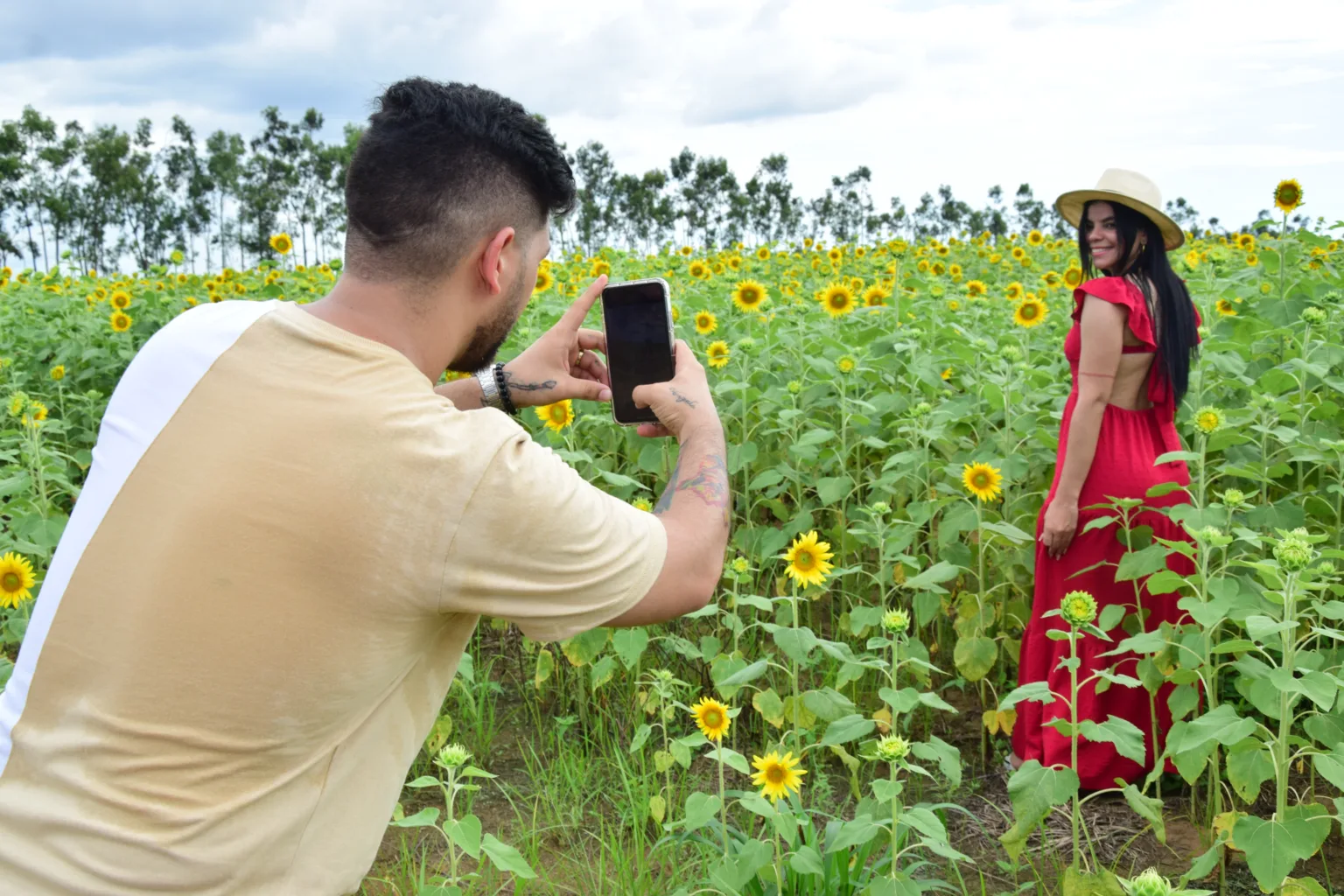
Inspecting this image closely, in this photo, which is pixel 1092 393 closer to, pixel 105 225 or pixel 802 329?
pixel 802 329

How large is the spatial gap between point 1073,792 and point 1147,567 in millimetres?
795

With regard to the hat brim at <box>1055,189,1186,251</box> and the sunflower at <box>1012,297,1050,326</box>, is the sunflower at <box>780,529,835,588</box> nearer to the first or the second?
the hat brim at <box>1055,189,1186,251</box>

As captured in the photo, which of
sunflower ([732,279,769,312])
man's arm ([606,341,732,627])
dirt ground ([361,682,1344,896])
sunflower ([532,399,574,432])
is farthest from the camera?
sunflower ([732,279,769,312])

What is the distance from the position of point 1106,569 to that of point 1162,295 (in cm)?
81

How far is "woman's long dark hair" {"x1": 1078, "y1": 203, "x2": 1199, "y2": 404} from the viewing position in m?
3.24

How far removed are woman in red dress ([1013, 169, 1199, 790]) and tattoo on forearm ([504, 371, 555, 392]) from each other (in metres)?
1.68

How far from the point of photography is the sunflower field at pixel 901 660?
2258 mm

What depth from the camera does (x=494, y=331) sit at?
1727 millimetres

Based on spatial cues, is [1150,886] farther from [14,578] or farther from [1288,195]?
[1288,195]

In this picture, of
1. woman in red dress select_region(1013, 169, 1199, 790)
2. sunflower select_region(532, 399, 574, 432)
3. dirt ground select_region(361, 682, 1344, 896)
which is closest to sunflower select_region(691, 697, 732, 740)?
dirt ground select_region(361, 682, 1344, 896)

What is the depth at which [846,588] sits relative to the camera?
400cm

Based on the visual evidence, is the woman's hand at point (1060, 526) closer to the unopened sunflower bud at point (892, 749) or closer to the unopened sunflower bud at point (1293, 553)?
the unopened sunflower bud at point (1293, 553)

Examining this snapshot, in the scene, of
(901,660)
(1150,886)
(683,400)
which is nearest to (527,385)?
(683,400)

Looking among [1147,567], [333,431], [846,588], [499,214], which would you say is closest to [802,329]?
[846,588]
